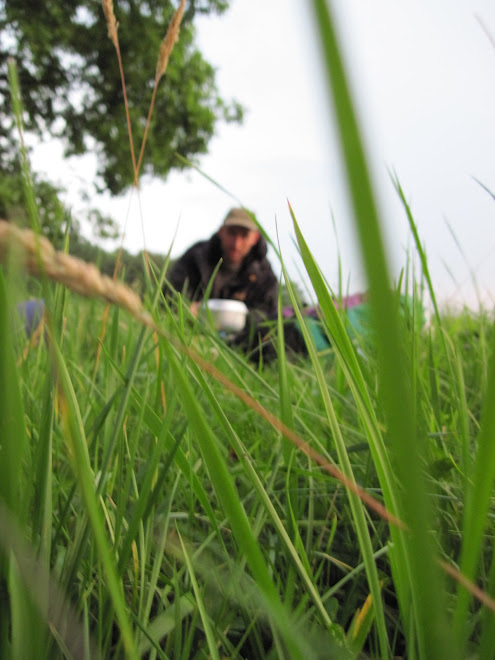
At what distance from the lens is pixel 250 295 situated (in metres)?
3.89

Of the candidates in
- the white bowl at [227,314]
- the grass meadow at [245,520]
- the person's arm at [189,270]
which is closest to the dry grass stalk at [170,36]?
the grass meadow at [245,520]

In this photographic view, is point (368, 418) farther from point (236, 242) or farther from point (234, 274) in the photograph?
point (234, 274)

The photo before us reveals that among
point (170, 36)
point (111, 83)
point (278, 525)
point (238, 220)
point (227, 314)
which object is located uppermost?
point (111, 83)

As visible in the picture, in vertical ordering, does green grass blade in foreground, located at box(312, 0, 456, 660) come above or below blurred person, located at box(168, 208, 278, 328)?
below

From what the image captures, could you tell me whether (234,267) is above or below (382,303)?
above

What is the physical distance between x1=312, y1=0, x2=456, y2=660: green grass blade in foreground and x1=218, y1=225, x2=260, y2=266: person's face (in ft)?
12.0

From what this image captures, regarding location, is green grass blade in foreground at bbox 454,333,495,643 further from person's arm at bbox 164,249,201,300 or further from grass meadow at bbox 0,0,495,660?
person's arm at bbox 164,249,201,300

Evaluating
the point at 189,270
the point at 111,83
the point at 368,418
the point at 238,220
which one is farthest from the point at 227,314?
the point at 111,83

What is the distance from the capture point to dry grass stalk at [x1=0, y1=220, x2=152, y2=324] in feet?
0.40

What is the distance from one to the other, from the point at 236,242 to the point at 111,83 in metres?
5.75

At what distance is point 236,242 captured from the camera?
3.72 metres

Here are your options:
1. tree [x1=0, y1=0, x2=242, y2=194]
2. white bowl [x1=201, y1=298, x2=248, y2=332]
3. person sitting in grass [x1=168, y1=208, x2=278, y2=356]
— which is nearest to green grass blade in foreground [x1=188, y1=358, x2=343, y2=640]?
white bowl [x1=201, y1=298, x2=248, y2=332]

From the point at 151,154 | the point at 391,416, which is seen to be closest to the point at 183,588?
the point at 391,416

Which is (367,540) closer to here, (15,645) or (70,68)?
(15,645)
